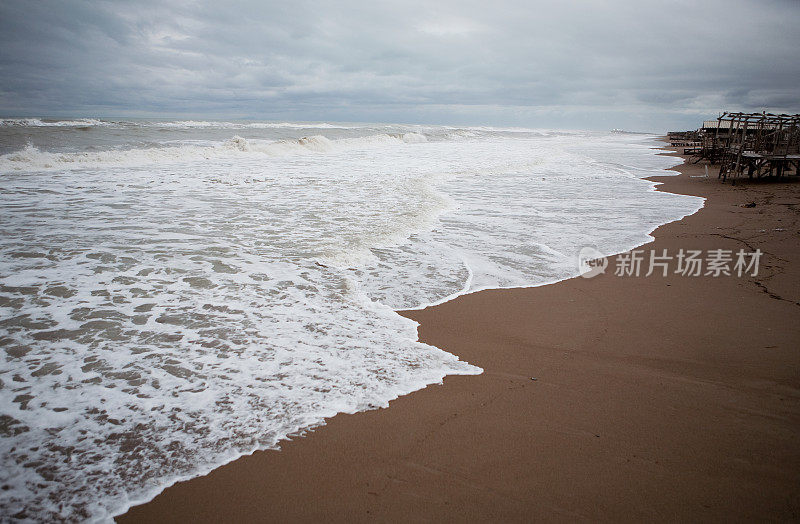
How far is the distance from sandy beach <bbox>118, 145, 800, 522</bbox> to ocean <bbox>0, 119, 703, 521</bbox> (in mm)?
273

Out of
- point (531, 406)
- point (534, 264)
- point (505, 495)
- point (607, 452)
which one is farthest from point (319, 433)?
point (534, 264)

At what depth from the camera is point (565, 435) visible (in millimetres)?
2633

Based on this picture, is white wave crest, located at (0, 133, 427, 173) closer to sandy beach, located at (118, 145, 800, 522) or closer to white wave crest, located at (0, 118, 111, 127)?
sandy beach, located at (118, 145, 800, 522)

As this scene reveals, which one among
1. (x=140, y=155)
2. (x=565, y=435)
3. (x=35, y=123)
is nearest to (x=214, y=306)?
(x=565, y=435)

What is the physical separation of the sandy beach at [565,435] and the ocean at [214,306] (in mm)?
273

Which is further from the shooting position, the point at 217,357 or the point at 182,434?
the point at 217,357

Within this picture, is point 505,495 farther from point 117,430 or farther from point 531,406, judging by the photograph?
point 117,430

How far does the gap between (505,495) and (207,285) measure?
3.84 metres

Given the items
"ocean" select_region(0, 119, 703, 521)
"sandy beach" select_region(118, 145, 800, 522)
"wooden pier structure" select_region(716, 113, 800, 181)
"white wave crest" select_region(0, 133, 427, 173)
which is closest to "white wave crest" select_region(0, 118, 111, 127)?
"white wave crest" select_region(0, 133, 427, 173)

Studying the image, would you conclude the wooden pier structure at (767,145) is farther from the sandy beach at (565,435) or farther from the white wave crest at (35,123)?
the white wave crest at (35,123)

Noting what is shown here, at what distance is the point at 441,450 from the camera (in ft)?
8.19

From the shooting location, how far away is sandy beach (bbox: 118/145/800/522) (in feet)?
7.01

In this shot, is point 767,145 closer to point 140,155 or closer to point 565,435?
point 565,435

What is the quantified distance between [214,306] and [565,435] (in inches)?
134
